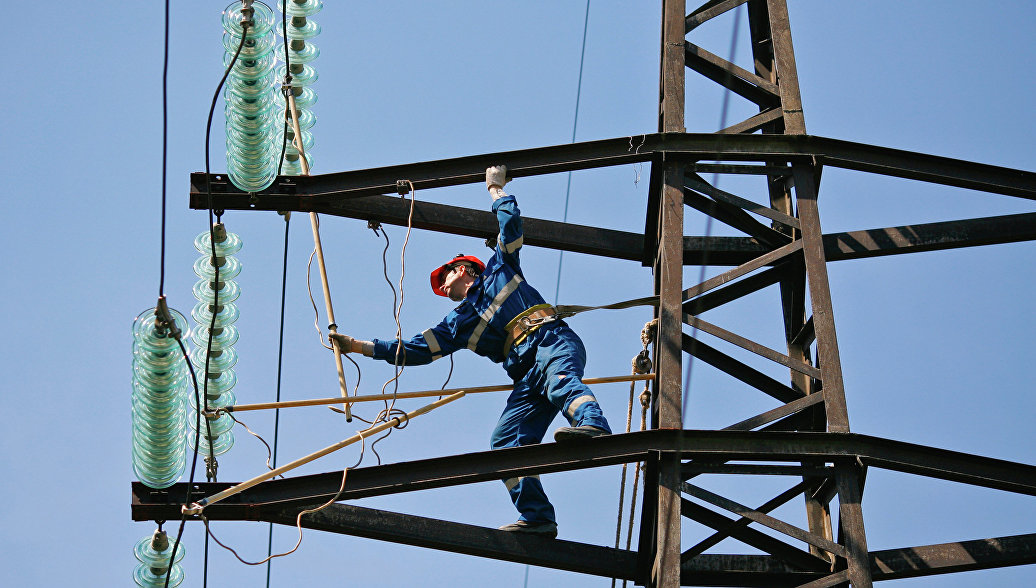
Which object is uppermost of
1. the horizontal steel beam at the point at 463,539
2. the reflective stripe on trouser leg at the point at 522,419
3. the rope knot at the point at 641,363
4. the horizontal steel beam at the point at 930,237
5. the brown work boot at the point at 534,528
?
the horizontal steel beam at the point at 930,237

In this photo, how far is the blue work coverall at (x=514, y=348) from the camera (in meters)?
11.1

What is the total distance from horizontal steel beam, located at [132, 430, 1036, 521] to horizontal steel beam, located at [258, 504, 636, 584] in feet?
0.72

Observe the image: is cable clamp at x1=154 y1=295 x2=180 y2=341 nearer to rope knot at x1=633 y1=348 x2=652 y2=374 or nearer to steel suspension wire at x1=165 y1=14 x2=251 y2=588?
steel suspension wire at x1=165 y1=14 x2=251 y2=588

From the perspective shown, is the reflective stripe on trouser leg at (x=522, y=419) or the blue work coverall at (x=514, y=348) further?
the reflective stripe on trouser leg at (x=522, y=419)

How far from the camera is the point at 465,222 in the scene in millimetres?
12367

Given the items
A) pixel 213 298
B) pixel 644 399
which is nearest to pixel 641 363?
pixel 644 399

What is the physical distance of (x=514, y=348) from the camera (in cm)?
1162

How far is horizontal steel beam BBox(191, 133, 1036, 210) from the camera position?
1146 centimetres

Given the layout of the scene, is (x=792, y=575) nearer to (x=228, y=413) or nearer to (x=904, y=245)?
(x=904, y=245)

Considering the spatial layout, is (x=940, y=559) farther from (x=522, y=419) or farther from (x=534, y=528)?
(x=522, y=419)

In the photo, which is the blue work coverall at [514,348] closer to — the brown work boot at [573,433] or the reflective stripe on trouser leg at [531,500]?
the reflective stripe on trouser leg at [531,500]

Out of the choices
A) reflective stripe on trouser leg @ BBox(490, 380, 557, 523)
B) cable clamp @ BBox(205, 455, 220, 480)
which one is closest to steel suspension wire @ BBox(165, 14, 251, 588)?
cable clamp @ BBox(205, 455, 220, 480)

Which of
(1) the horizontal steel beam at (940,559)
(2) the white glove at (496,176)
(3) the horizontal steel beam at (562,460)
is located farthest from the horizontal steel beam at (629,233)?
(1) the horizontal steel beam at (940,559)

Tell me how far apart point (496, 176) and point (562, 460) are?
2.33 meters
